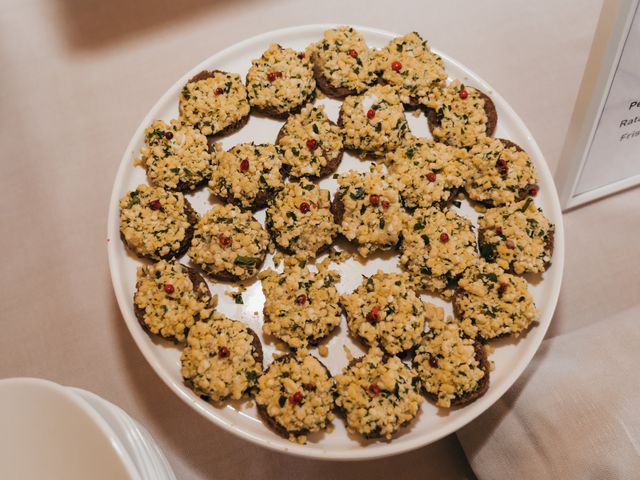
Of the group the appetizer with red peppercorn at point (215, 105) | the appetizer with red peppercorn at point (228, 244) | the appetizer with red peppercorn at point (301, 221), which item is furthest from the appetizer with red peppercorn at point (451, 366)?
the appetizer with red peppercorn at point (215, 105)

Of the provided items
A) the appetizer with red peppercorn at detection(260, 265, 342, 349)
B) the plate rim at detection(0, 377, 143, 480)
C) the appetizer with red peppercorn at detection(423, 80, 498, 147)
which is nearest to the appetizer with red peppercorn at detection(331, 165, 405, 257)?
the appetizer with red peppercorn at detection(260, 265, 342, 349)

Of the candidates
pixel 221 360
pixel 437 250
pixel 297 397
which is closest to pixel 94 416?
pixel 221 360

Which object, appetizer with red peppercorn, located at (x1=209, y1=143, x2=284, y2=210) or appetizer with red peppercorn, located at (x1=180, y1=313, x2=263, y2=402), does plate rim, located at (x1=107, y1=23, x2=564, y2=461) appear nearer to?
appetizer with red peppercorn, located at (x1=180, y1=313, x2=263, y2=402)

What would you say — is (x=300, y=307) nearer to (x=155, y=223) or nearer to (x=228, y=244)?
(x=228, y=244)

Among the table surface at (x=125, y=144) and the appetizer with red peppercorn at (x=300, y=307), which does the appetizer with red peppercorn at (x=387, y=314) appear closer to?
the appetizer with red peppercorn at (x=300, y=307)

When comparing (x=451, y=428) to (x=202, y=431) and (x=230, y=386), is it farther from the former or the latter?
(x=202, y=431)
